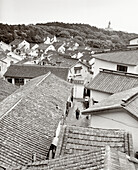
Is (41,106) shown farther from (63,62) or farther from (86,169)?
(63,62)

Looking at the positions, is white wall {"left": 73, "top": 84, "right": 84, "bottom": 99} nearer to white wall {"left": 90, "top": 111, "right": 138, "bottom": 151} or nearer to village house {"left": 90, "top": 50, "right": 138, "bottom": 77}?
village house {"left": 90, "top": 50, "right": 138, "bottom": 77}

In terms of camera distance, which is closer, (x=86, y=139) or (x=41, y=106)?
(x=86, y=139)

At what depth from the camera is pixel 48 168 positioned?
4.45m

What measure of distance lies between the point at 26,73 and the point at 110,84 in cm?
1529

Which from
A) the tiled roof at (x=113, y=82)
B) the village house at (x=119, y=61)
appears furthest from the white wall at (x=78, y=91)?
the tiled roof at (x=113, y=82)

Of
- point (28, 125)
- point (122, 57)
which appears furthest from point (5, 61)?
point (28, 125)

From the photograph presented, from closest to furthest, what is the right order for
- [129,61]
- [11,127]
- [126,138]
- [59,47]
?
[126,138], [11,127], [129,61], [59,47]

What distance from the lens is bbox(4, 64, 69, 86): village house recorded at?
26.4m

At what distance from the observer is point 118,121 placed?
8711 millimetres

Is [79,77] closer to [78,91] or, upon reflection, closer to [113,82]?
[78,91]

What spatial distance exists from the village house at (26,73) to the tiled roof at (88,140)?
785 inches

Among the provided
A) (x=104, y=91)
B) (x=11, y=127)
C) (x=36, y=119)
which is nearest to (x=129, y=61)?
(x=104, y=91)

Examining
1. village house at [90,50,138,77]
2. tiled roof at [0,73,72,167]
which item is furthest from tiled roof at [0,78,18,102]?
village house at [90,50,138,77]

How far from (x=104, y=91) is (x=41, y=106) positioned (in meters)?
3.84
